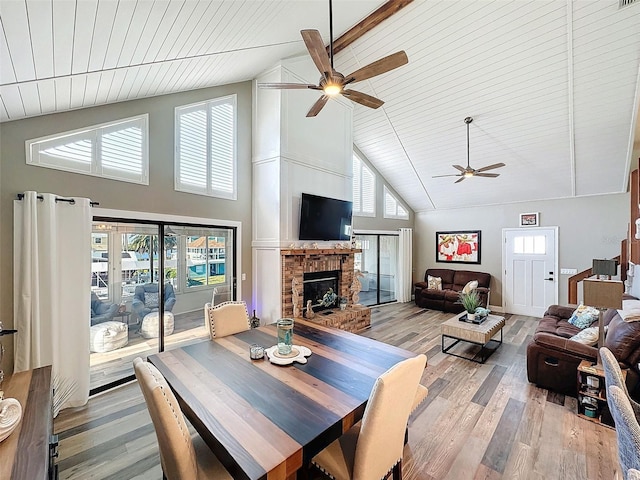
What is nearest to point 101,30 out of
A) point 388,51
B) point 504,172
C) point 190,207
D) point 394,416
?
point 190,207

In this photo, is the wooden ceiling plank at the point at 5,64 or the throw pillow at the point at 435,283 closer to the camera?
the wooden ceiling plank at the point at 5,64

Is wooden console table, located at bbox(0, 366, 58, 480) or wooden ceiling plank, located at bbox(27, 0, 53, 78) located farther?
wooden ceiling plank, located at bbox(27, 0, 53, 78)

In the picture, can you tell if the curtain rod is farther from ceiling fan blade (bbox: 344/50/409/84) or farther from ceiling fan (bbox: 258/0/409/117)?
ceiling fan blade (bbox: 344/50/409/84)

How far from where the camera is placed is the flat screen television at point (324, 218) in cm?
454

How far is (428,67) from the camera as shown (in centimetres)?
436

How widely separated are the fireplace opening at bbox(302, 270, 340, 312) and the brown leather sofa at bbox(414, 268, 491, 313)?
2874 mm

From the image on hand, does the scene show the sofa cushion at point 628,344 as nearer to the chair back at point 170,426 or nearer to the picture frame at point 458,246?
the chair back at point 170,426

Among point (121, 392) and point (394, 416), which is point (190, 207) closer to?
point (121, 392)

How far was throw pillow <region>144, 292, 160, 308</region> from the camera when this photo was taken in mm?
3523

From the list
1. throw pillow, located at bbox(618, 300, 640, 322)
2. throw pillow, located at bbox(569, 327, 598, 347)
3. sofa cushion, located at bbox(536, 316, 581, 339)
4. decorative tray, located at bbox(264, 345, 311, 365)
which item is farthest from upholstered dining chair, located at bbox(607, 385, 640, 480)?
sofa cushion, located at bbox(536, 316, 581, 339)

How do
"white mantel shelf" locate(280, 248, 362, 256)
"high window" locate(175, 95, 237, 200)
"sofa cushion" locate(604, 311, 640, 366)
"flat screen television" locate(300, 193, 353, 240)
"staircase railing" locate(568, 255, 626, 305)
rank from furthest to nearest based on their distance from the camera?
1. "staircase railing" locate(568, 255, 626, 305)
2. "flat screen television" locate(300, 193, 353, 240)
3. "white mantel shelf" locate(280, 248, 362, 256)
4. "high window" locate(175, 95, 237, 200)
5. "sofa cushion" locate(604, 311, 640, 366)

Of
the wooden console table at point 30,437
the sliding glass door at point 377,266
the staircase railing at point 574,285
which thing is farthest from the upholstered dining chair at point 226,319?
the staircase railing at point 574,285

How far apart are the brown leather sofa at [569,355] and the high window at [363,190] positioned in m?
4.31

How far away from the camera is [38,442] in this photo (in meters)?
1.26
